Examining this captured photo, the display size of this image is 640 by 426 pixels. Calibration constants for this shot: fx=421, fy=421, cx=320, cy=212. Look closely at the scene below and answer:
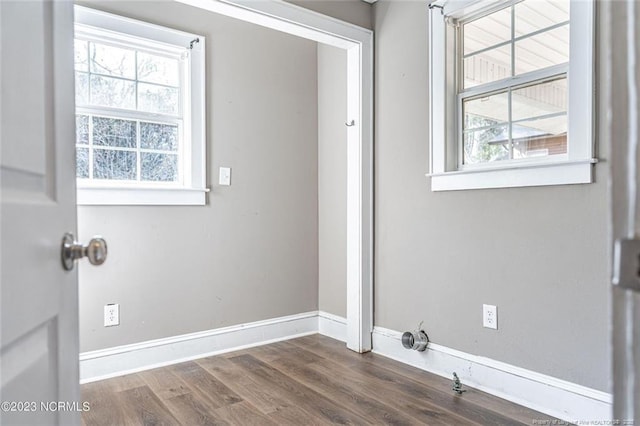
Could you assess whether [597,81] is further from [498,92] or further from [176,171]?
[176,171]

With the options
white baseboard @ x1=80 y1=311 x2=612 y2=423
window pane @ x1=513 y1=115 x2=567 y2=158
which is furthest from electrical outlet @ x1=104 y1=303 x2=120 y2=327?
window pane @ x1=513 y1=115 x2=567 y2=158

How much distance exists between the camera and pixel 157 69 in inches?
107

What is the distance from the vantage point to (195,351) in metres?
2.78

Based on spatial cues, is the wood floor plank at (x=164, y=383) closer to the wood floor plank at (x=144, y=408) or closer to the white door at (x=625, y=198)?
the wood floor plank at (x=144, y=408)

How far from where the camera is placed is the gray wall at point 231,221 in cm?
253

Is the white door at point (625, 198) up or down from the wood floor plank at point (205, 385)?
up

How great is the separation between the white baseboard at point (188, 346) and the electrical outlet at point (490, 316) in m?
1.49

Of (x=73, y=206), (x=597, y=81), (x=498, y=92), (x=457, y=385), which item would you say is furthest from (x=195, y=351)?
(x=597, y=81)

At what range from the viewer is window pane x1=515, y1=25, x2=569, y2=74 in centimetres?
198

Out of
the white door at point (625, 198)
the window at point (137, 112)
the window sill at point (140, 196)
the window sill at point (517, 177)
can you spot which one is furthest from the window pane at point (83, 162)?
the white door at point (625, 198)

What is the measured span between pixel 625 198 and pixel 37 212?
721 mm

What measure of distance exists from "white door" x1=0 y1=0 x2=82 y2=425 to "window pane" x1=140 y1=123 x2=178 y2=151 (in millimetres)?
1990

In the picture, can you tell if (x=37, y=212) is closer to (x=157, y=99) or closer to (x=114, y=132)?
(x=114, y=132)

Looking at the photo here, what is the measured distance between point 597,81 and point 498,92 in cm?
52
